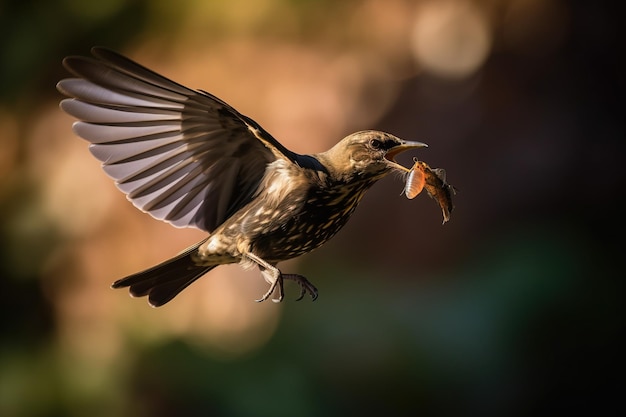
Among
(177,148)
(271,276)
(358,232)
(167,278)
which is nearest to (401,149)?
(271,276)


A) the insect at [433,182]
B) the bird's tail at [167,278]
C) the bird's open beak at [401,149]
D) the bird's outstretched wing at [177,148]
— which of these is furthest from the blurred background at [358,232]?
the insect at [433,182]

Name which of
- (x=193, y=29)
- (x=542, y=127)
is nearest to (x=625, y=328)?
(x=542, y=127)

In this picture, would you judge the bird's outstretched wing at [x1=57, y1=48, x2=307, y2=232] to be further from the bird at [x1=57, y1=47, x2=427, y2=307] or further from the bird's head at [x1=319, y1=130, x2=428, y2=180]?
the bird's head at [x1=319, y1=130, x2=428, y2=180]

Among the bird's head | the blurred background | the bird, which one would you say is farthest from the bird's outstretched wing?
the blurred background

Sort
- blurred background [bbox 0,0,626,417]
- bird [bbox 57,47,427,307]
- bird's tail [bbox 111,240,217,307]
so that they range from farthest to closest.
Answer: blurred background [bbox 0,0,626,417] → bird's tail [bbox 111,240,217,307] → bird [bbox 57,47,427,307]

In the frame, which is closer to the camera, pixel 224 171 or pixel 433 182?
pixel 433 182

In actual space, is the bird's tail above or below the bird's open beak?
below

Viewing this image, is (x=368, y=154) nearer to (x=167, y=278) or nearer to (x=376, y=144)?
(x=376, y=144)

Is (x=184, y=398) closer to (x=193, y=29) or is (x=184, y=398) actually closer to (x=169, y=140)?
(x=193, y=29)
